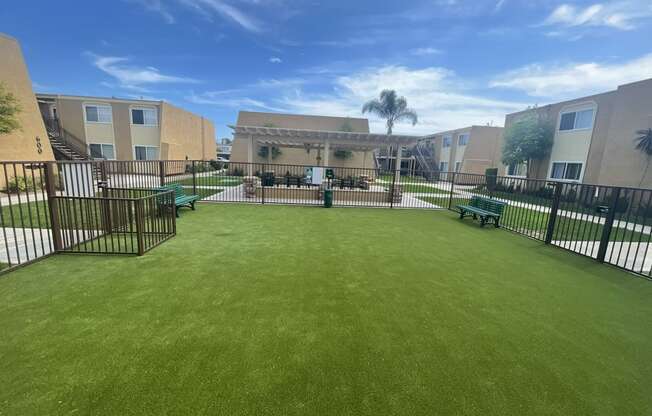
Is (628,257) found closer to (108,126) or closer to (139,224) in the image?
(139,224)

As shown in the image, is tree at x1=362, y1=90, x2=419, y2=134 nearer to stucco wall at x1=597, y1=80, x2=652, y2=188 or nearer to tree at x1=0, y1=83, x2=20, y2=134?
stucco wall at x1=597, y1=80, x2=652, y2=188

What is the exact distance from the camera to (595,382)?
239cm

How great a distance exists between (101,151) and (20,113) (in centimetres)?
1083

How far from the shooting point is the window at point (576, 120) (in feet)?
53.7

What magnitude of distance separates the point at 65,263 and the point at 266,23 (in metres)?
15.5

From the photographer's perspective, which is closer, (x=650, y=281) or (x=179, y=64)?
(x=650, y=281)

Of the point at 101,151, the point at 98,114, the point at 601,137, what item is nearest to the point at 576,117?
the point at 601,137

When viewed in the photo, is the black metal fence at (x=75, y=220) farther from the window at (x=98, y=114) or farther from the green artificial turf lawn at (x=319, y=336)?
the window at (x=98, y=114)

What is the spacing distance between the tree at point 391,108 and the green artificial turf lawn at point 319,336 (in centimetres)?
2791

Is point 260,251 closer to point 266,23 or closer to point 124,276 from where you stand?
point 124,276

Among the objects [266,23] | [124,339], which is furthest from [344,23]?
[124,339]

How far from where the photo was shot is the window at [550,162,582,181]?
17047 millimetres

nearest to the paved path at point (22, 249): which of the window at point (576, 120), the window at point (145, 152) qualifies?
the window at point (145, 152)

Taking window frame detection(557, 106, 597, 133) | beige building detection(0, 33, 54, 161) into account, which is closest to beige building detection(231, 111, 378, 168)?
beige building detection(0, 33, 54, 161)
